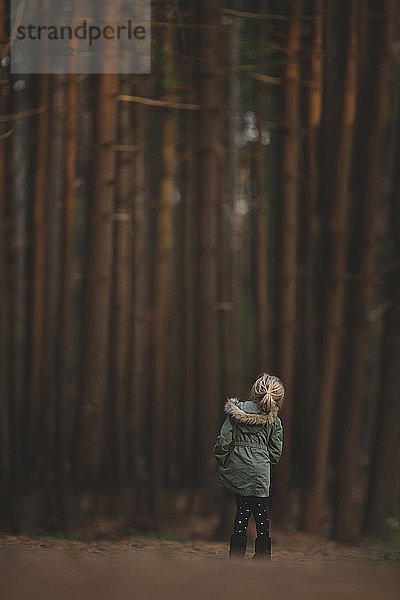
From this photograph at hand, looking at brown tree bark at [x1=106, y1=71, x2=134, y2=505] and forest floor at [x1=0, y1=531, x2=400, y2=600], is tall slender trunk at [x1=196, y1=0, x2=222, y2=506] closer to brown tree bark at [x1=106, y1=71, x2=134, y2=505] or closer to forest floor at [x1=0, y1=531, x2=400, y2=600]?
brown tree bark at [x1=106, y1=71, x2=134, y2=505]

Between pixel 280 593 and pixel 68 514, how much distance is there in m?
3.23

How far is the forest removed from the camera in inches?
228

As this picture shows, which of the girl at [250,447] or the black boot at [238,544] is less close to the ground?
the girl at [250,447]

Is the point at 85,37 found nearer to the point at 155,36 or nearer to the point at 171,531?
the point at 155,36

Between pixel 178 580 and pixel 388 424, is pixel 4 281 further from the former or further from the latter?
pixel 178 580

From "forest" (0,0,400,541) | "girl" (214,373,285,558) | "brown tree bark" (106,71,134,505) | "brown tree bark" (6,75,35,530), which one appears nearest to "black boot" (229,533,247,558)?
"girl" (214,373,285,558)

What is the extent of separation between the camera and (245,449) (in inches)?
165

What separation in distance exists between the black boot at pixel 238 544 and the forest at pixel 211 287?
1643 mm

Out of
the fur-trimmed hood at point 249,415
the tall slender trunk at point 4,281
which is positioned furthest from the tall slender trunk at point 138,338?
the fur-trimmed hood at point 249,415

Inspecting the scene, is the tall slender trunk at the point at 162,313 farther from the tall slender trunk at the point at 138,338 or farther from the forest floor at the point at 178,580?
the forest floor at the point at 178,580

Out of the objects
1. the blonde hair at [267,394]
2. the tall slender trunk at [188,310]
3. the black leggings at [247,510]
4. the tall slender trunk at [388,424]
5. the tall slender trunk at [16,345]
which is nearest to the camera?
the blonde hair at [267,394]

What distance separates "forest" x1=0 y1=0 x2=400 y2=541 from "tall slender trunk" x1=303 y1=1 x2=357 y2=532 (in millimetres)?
11

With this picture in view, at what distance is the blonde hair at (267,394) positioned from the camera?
13.6 ft

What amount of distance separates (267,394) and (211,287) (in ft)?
6.26
